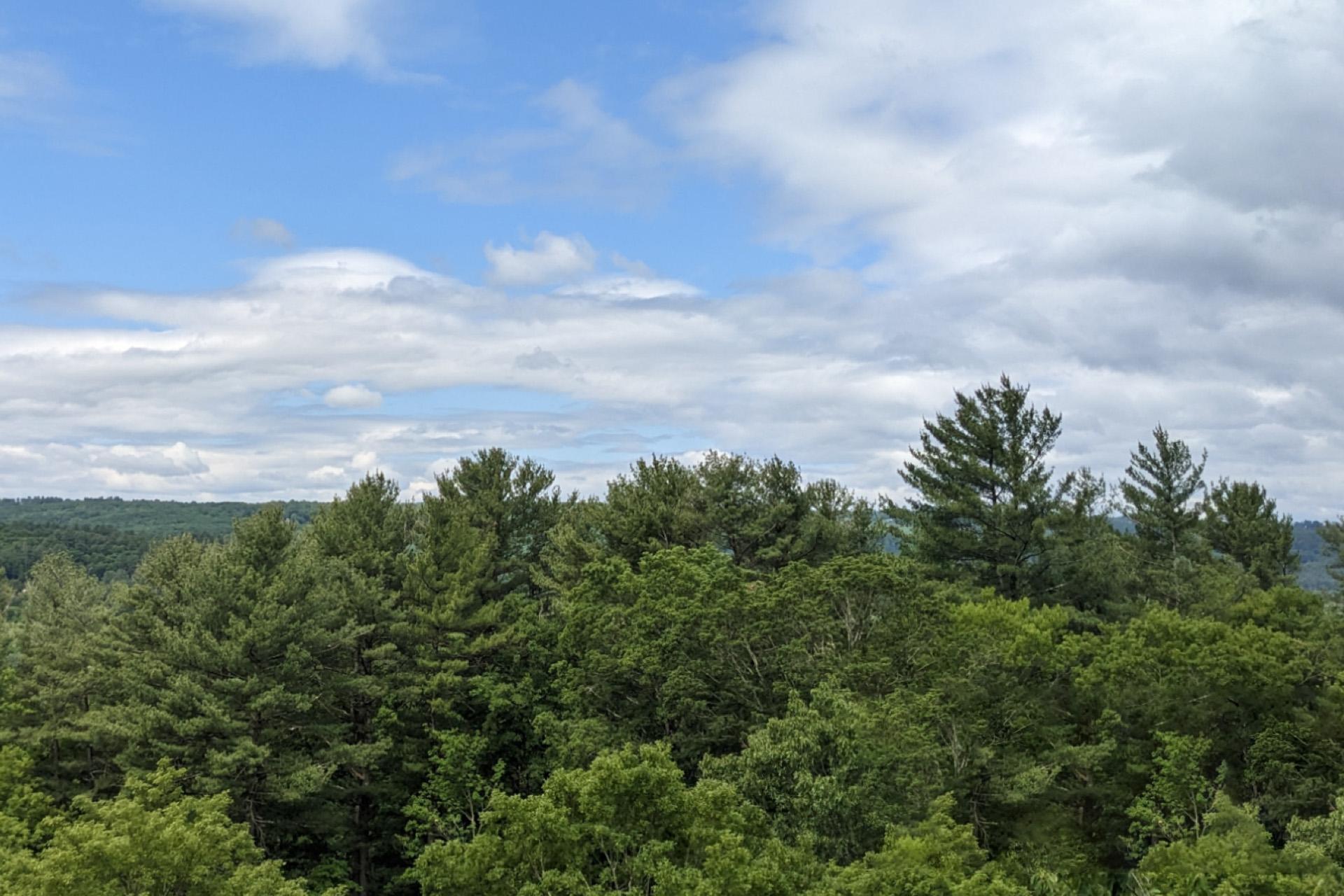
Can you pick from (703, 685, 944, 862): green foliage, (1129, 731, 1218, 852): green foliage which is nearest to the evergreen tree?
(703, 685, 944, 862): green foliage

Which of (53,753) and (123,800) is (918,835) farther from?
(53,753)

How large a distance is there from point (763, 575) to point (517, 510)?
54.2 ft

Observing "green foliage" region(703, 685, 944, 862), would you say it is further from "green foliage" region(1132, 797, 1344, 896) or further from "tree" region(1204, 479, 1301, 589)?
"tree" region(1204, 479, 1301, 589)

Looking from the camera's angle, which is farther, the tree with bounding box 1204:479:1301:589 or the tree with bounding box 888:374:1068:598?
the tree with bounding box 1204:479:1301:589

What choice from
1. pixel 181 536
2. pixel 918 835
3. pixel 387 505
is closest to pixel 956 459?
pixel 387 505

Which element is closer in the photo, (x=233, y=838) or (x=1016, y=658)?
(x=233, y=838)

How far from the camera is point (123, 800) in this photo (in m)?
24.1

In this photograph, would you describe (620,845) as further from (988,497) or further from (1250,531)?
(1250,531)

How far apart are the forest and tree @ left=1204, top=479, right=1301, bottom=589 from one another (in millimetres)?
21804

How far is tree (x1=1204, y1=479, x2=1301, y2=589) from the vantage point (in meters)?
66.6

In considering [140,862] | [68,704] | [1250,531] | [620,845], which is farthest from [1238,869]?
[1250,531]

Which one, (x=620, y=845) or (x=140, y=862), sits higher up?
(x=620, y=845)

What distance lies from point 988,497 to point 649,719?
1078 inches

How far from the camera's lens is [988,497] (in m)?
54.3
